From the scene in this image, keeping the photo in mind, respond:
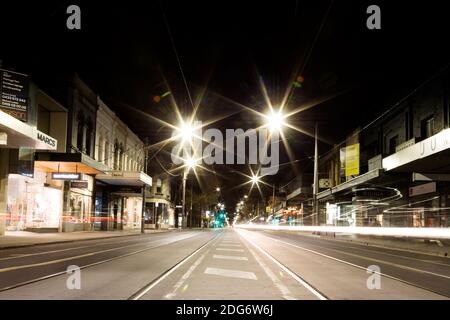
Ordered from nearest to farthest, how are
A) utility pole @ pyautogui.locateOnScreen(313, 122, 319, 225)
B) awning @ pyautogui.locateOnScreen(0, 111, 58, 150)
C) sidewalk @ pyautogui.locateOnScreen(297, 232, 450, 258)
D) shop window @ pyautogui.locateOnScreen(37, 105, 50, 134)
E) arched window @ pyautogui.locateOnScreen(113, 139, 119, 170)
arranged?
awning @ pyautogui.locateOnScreen(0, 111, 58, 150), sidewalk @ pyautogui.locateOnScreen(297, 232, 450, 258), shop window @ pyautogui.locateOnScreen(37, 105, 50, 134), utility pole @ pyautogui.locateOnScreen(313, 122, 319, 225), arched window @ pyautogui.locateOnScreen(113, 139, 119, 170)

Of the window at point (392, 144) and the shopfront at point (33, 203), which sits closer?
the shopfront at point (33, 203)

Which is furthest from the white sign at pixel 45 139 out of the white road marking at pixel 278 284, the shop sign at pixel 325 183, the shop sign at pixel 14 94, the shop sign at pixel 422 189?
the shop sign at pixel 325 183

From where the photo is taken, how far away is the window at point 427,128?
32.6 metres

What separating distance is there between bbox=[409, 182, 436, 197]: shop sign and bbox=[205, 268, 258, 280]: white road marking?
A: 76.6 feet

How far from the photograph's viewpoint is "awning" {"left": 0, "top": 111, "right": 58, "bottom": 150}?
23.3m

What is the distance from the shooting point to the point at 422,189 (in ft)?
114

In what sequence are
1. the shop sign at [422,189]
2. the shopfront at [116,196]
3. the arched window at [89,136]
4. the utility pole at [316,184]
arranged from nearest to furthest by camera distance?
the shop sign at [422,189] → the arched window at [89,136] → the utility pole at [316,184] → the shopfront at [116,196]

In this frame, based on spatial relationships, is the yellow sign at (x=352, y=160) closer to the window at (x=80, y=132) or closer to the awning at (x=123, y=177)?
the awning at (x=123, y=177)

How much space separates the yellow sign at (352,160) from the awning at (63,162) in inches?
818

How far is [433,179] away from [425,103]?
5.09 meters

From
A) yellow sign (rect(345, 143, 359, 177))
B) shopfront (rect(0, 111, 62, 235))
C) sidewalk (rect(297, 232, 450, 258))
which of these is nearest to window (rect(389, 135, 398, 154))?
yellow sign (rect(345, 143, 359, 177))

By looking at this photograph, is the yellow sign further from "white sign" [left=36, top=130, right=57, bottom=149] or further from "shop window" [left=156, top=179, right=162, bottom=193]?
"shop window" [left=156, top=179, right=162, bottom=193]

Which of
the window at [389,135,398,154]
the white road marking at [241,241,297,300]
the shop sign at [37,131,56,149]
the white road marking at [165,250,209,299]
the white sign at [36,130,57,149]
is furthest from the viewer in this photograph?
the window at [389,135,398,154]
